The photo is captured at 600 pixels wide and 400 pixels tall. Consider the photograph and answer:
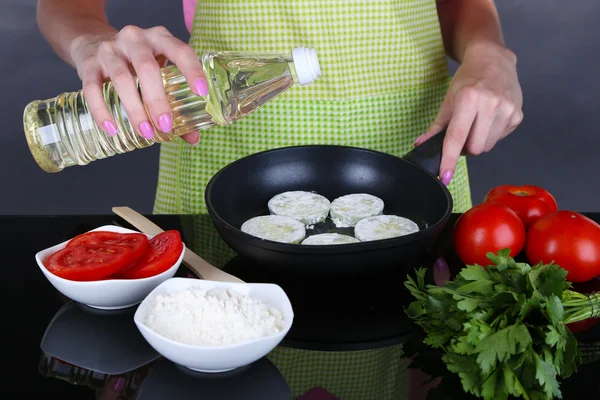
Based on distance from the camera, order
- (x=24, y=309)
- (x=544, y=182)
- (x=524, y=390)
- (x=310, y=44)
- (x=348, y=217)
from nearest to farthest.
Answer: (x=524, y=390) < (x=24, y=309) < (x=348, y=217) < (x=310, y=44) < (x=544, y=182)

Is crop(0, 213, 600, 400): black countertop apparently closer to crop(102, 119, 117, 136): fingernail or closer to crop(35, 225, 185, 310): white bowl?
crop(35, 225, 185, 310): white bowl

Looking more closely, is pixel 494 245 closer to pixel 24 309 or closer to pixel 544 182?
pixel 24 309

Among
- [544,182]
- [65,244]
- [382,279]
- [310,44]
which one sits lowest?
[544,182]

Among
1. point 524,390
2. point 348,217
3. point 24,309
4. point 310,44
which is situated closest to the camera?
point 524,390

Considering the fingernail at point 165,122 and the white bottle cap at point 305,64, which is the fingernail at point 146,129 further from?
the white bottle cap at point 305,64

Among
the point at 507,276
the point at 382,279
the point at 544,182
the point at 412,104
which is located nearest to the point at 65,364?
the point at 382,279

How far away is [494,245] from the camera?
1285mm

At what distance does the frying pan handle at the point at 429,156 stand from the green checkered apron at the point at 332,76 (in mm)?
229

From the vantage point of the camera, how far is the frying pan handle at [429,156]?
146 cm

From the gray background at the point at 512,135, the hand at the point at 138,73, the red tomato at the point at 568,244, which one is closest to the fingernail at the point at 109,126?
the hand at the point at 138,73

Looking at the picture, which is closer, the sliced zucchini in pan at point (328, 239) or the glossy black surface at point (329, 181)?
the sliced zucchini in pan at point (328, 239)

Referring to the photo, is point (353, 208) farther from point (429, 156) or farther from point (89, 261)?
point (89, 261)

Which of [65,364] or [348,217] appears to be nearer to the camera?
[65,364]

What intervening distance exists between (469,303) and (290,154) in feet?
1.99
